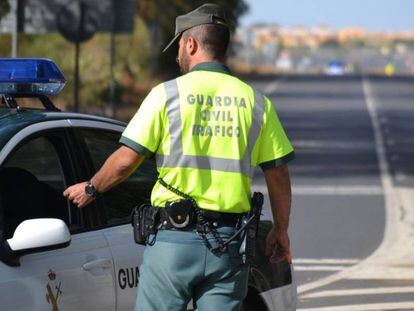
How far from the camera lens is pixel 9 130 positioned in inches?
211

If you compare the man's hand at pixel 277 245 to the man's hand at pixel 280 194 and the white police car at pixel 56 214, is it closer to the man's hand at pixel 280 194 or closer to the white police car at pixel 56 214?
the man's hand at pixel 280 194

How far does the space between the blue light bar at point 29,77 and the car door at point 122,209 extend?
264mm

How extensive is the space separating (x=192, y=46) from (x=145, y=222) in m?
0.69

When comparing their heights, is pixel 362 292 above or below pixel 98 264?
below

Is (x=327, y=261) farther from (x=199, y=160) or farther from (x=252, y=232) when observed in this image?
(x=199, y=160)

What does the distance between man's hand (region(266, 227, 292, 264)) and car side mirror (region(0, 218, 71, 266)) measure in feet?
2.75

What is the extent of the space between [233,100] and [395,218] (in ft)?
34.1

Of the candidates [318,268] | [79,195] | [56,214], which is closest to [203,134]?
[79,195]

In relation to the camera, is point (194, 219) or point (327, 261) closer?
point (194, 219)

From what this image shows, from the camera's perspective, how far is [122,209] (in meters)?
5.92

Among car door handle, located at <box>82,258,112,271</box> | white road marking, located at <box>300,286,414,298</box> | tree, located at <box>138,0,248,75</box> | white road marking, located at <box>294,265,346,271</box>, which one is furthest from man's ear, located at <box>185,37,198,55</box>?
tree, located at <box>138,0,248,75</box>

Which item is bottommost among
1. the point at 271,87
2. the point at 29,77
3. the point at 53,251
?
the point at 53,251

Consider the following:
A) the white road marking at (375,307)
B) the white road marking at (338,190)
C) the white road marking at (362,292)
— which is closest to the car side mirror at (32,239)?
the white road marking at (375,307)

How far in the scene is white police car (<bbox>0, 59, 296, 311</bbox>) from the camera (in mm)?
5055
